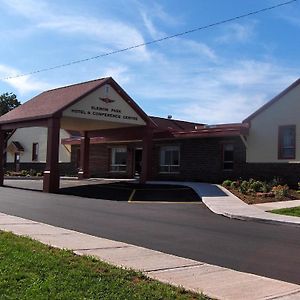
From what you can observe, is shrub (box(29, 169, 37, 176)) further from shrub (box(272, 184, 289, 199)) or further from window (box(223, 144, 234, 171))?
shrub (box(272, 184, 289, 199))

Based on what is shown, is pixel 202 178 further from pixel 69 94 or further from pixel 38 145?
pixel 38 145

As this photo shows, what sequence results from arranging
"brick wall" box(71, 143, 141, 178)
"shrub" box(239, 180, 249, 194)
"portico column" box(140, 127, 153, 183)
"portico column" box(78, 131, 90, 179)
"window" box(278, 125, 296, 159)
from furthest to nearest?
"brick wall" box(71, 143, 141, 178) < "portico column" box(78, 131, 90, 179) < "portico column" box(140, 127, 153, 183) < "window" box(278, 125, 296, 159) < "shrub" box(239, 180, 249, 194)

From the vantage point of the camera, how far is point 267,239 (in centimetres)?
1222

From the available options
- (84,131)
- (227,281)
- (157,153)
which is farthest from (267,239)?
(84,131)

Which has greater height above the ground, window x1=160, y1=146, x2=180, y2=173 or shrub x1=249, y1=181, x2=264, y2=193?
window x1=160, y1=146, x2=180, y2=173

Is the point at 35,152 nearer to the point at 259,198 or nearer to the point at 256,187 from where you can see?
the point at 256,187

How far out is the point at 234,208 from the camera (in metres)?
19.0

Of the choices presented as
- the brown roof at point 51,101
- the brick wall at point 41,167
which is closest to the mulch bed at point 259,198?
the brown roof at point 51,101

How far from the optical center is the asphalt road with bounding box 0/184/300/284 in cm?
933

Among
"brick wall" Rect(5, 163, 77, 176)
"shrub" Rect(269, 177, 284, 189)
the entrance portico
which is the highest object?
the entrance portico

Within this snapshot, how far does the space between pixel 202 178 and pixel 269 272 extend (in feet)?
79.3

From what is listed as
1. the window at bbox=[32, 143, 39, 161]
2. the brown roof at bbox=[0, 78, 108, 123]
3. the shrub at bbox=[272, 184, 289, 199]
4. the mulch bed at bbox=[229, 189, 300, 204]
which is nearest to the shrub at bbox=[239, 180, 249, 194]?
the mulch bed at bbox=[229, 189, 300, 204]

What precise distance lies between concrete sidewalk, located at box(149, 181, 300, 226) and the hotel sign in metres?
7.97

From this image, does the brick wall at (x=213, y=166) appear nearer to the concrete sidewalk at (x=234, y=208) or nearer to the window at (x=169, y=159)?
the window at (x=169, y=159)
